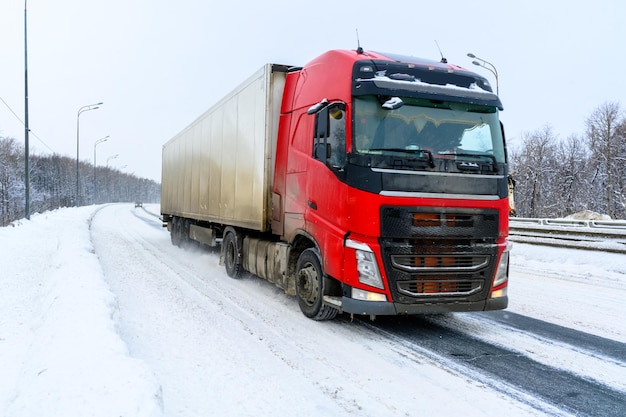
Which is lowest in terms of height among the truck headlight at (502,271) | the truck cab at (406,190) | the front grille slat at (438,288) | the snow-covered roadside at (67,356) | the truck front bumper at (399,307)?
the snow-covered roadside at (67,356)

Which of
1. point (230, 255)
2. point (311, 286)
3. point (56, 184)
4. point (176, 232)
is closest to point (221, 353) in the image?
point (311, 286)

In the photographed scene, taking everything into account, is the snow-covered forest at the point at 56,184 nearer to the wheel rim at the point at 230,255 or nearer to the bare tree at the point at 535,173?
the wheel rim at the point at 230,255

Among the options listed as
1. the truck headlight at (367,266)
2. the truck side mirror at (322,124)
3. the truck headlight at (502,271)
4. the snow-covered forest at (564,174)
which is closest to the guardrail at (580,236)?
the truck headlight at (502,271)

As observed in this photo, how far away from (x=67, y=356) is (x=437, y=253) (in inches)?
144

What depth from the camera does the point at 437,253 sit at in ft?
16.6

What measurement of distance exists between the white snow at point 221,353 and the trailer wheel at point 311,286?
0.45 ft

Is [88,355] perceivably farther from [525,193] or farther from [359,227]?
[525,193]

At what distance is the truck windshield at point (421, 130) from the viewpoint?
519cm

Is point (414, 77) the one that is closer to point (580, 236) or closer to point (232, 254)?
point (232, 254)

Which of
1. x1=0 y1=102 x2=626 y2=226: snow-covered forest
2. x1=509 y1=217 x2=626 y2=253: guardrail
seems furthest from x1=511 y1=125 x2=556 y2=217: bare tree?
x1=509 y1=217 x2=626 y2=253: guardrail

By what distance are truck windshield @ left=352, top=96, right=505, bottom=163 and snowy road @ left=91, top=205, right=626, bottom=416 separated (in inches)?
83.9

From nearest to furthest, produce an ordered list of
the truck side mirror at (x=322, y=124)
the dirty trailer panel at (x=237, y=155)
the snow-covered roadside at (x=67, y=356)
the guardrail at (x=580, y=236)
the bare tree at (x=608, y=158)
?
the snow-covered roadside at (x=67, y=356)
the truck side mirror at (x=322, y=124)
the dirty trailer panel at (x=237, y=155)
the guardrail at (x=580, y=236)
the bare tree at (x=608, y=158)

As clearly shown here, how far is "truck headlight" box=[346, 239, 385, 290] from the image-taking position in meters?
4.98

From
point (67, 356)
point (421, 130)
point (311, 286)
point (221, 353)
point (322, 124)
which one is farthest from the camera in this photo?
point (311, 286)
